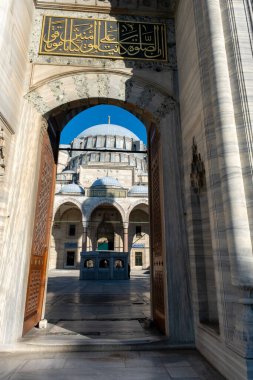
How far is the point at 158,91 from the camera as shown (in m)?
4.53

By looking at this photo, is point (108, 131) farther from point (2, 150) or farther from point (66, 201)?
point (2, 150)

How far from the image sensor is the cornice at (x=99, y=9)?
16.1 feet

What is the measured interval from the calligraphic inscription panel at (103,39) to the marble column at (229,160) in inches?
71.4

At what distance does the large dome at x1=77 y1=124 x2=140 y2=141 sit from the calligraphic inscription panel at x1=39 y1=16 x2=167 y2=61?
36.0m

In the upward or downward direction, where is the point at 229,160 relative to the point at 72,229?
downward

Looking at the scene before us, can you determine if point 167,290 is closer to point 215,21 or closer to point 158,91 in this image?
point 158,91

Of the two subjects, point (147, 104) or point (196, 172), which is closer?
point (196, 172)

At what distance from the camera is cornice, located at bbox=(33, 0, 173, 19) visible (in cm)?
490

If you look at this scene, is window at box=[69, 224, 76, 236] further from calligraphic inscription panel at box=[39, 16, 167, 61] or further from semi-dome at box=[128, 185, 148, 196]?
calligraphic inscription panel at box=[39, 16, 167, 61]

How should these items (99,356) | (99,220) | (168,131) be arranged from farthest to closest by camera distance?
(99,220) → (168,131) → (99,356)

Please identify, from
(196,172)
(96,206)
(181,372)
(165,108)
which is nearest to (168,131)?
(165,108)

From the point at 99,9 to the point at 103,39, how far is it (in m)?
0.68

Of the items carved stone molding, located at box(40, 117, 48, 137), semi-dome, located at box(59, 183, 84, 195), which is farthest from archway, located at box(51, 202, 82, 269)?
carved stone molding, located at box(40, 117, 48, 137)

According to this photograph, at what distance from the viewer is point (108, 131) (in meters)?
41.1
